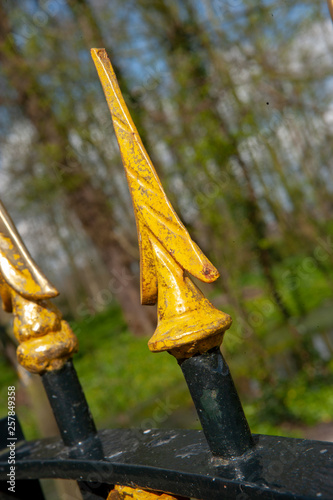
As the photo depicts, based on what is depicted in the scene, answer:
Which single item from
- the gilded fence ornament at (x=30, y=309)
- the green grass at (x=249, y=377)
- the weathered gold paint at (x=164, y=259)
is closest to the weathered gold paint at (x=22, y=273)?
the gilded fence ornament at (x=30, y=309)

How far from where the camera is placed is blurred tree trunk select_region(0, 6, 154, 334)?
271 inches

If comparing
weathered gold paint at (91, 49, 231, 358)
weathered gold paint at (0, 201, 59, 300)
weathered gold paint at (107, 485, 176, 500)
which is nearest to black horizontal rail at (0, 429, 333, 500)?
weathered gold paint at (107, 485, 176, 500)

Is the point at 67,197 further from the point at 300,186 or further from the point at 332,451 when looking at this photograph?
the point at 332,451

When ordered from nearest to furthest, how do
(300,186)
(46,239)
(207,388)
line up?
(207,388) < (300,186) < (46,239)

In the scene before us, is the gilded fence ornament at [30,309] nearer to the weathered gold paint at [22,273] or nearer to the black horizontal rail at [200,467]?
the weathered gold paint at [22,273]

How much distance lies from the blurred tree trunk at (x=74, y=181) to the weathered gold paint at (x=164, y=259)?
6466mm

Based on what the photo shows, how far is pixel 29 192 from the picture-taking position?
8562 millimetres

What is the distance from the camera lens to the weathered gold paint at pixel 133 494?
94 cm

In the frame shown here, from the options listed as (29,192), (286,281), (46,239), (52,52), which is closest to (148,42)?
(52,52)

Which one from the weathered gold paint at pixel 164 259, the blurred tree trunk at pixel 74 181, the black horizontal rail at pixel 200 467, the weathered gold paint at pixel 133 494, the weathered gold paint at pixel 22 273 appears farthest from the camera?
the blurred tree trunk at pixel 74 181

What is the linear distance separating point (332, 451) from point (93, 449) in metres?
0.57

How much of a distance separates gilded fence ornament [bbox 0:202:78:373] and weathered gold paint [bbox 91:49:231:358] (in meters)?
0.34

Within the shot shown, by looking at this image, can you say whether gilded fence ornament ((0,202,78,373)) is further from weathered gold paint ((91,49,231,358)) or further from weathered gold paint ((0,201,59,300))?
weathered gold paint ((91,49,231,358))

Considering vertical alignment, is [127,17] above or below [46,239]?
above
